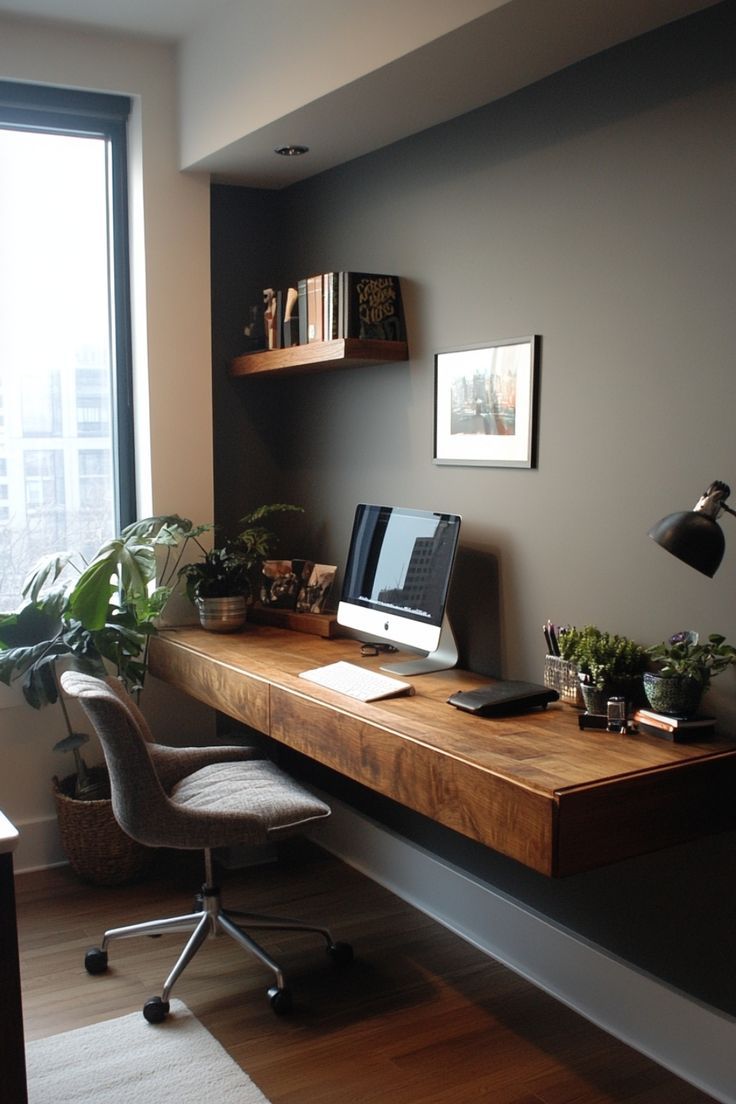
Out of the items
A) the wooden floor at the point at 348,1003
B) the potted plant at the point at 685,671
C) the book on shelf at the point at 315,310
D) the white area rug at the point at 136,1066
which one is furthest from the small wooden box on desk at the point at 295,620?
the potted plant at the point at 685,671

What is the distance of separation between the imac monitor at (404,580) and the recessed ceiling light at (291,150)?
1123mm

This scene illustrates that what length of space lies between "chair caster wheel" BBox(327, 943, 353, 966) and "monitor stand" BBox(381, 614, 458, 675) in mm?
748

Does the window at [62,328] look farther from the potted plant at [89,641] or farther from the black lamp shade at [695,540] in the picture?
the black lamp shade at [695,540]

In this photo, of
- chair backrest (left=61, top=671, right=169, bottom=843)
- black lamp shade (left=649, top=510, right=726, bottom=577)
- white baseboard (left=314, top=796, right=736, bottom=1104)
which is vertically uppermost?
black lamp shade (left=649, top=510, right=726, bottom=577)

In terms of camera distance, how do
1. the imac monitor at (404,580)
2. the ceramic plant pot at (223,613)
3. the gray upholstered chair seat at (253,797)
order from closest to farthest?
the gray upholstered chair seat at (253,797) < the imac monitor at (404,580) < the ceramic plant pot at (223,613)

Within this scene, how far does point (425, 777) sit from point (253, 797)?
2.02 feet

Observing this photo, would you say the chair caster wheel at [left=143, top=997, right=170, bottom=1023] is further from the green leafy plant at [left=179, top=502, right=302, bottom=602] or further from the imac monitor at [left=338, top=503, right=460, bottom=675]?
the green leafy plant at [left=179, top=502, right=302, bottom=602]

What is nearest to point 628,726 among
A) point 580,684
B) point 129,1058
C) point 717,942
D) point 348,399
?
point 580,684

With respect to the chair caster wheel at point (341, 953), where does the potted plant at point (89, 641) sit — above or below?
above

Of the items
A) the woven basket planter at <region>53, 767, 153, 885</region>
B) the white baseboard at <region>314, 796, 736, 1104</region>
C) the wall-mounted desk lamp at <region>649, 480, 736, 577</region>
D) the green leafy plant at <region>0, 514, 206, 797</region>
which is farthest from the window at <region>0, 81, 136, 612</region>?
the wall-mounted desk lamp at <region>649, 480, 736, 577</region>

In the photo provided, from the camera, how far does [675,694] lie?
2.31 m

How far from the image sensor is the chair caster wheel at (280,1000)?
8.87 feet

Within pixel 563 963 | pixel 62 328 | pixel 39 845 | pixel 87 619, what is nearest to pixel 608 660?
pixel 563 963

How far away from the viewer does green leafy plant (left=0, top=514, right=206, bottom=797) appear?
11.1ft
